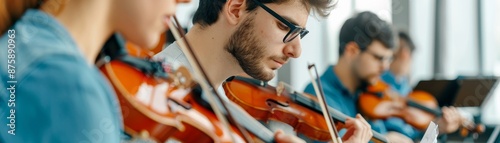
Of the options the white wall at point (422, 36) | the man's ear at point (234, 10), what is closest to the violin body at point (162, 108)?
the man's ear at point (234, 10)

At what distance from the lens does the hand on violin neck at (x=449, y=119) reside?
1.96 m

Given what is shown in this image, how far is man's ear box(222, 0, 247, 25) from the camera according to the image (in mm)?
785

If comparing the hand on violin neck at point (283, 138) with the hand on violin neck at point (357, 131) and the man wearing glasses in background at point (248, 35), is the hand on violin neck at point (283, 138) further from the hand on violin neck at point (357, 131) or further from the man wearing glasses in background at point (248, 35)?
the hand on violin neck at point (357, 131)

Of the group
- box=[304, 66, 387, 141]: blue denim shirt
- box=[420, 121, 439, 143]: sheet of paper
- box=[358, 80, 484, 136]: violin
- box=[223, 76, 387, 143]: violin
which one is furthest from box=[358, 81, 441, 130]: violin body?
box=[420, 121, 439, 143]: sheet of paper

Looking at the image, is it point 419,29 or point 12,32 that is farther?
point 419,29

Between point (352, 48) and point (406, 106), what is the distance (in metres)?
0.48

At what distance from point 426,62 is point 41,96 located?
272cm

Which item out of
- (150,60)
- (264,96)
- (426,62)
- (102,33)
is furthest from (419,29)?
(102,33)

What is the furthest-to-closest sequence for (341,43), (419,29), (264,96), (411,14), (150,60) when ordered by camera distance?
(419,29), (411,14), (341,43), (264,96), (150,60)

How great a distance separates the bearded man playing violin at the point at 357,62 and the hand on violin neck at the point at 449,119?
0.29 m

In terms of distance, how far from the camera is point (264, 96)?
0.99 meters

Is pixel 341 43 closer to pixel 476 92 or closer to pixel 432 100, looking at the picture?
pixel 476 92

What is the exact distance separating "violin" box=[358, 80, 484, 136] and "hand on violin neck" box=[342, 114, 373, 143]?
0.80 m

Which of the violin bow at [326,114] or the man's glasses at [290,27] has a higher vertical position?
the man's glasses at [290,27]
